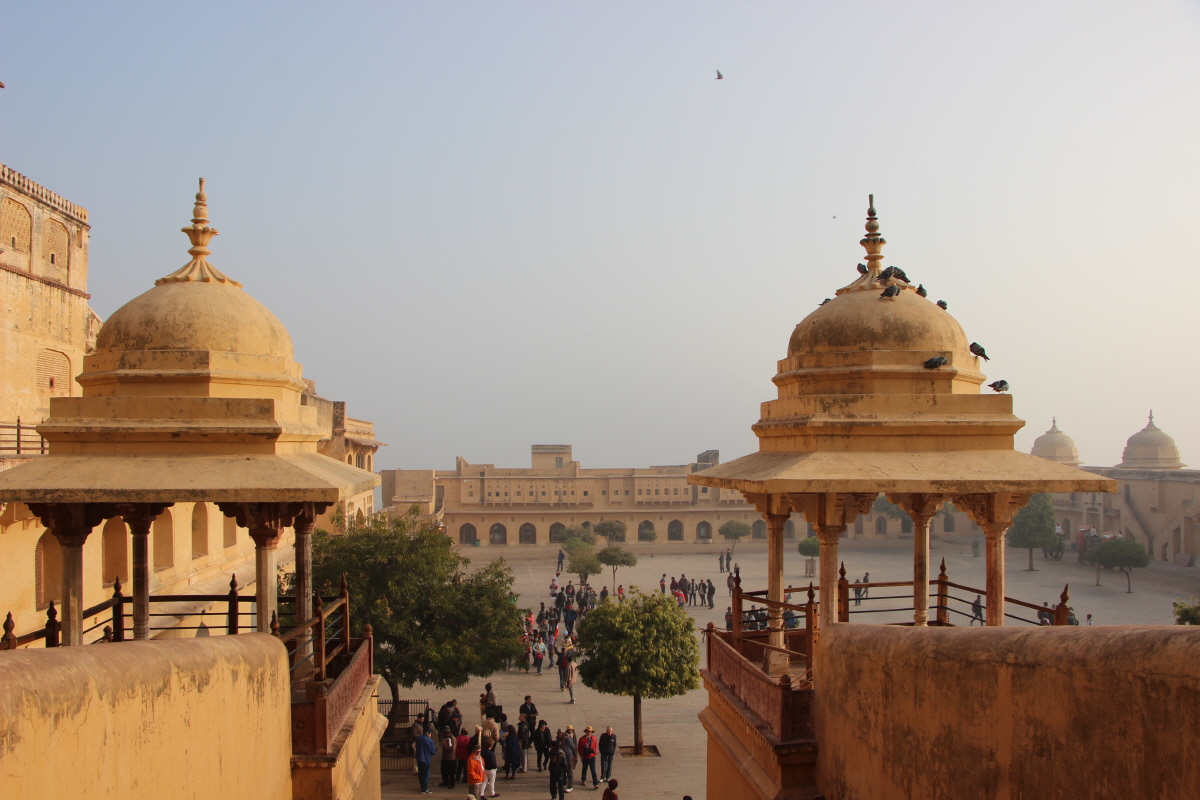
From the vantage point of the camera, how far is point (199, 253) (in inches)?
300

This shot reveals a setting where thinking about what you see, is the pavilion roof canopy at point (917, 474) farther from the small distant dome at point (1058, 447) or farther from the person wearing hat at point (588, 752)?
the small distant dome at point (1058, 447)

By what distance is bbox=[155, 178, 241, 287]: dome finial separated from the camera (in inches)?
294

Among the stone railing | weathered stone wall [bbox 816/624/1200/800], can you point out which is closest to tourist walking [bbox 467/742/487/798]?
the stone railing

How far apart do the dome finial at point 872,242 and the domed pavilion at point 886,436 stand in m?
0.17

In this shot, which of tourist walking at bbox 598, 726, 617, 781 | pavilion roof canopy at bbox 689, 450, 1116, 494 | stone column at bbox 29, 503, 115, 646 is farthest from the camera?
tourist walking at bbox 598, 726, 617, 781

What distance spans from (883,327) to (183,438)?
5576 millimetres

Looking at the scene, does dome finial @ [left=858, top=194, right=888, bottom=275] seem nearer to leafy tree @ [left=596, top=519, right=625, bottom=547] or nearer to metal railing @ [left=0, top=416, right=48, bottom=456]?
metal railing @ [left=0, top=416, right=48, bottom=456]

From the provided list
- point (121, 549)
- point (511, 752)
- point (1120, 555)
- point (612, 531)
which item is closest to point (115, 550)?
point (121, 549)

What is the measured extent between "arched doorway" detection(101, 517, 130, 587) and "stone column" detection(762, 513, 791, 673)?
36.8 feet

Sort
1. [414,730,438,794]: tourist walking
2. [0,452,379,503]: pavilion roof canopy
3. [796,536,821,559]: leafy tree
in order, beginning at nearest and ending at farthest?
[0,452,379,503]: pavilion roof canopy < [414,730,438,794]: tourist walking < [796,536,821,559]: leafy tree

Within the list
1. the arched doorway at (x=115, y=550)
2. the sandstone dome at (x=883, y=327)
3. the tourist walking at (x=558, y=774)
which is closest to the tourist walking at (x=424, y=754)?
the tourist walking at (x=558, y=774)

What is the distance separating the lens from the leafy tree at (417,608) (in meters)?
16.0

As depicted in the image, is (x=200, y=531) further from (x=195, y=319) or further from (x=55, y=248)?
(x=195, y=319)

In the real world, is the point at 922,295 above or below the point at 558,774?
above
